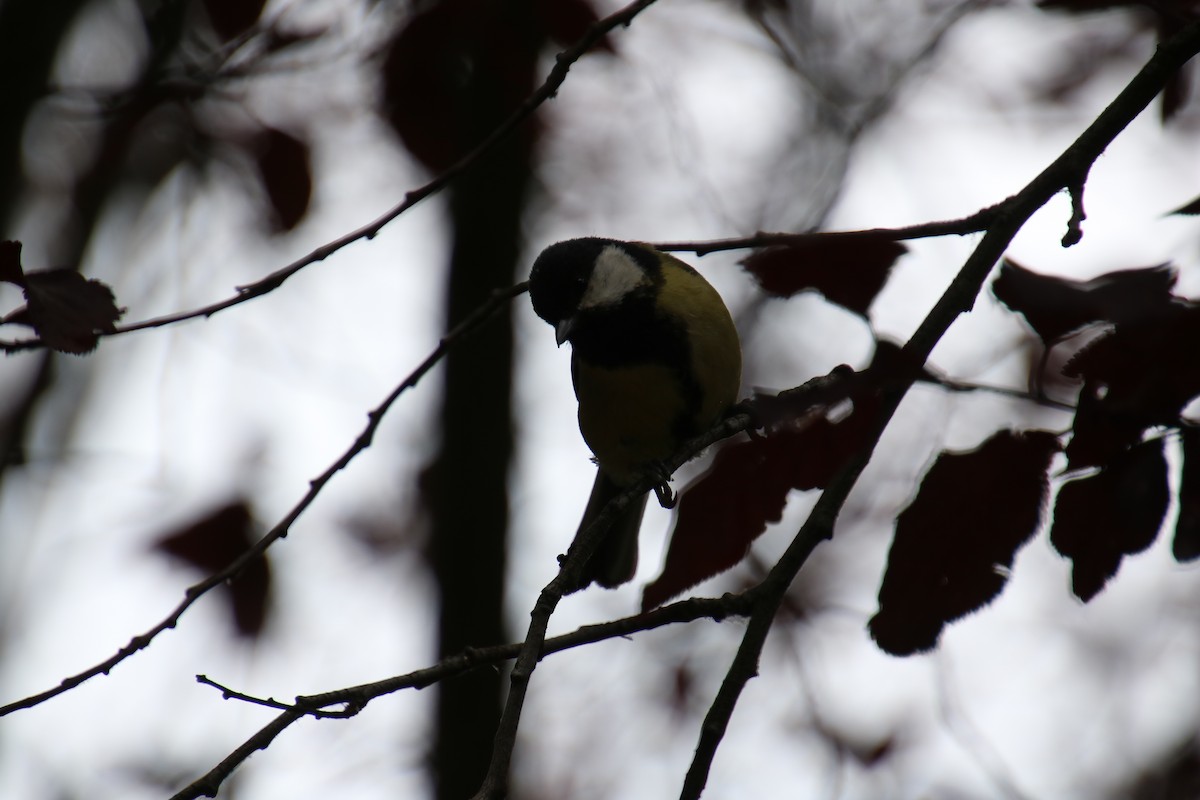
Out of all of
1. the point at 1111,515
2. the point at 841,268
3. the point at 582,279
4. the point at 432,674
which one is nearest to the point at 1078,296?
the point at 1111,515

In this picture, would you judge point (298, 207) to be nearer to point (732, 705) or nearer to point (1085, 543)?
point (732, 705)

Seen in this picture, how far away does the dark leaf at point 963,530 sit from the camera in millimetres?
1631

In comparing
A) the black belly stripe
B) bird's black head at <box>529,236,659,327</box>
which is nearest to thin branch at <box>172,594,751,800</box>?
Result: the black belly stripe

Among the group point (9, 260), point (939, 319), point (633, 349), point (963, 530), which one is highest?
point (633, 349)

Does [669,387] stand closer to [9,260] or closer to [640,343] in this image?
[640,343]

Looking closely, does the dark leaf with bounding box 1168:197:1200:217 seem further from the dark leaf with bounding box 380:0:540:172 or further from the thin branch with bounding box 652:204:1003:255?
the dark leaf with bounding box 380:0:540:172

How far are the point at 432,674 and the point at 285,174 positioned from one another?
250 cm

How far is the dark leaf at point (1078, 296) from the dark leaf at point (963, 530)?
0.18 metres

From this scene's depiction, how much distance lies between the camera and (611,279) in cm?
383

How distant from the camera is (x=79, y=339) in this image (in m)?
1.94

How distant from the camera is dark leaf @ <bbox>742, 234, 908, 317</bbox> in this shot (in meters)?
1.97

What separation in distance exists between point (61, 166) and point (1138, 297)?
6.47 meters

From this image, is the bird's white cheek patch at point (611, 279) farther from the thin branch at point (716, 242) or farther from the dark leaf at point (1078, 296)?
the dark leaf at point (1078, 296)

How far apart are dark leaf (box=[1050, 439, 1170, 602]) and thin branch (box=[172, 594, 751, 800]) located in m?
0.60
